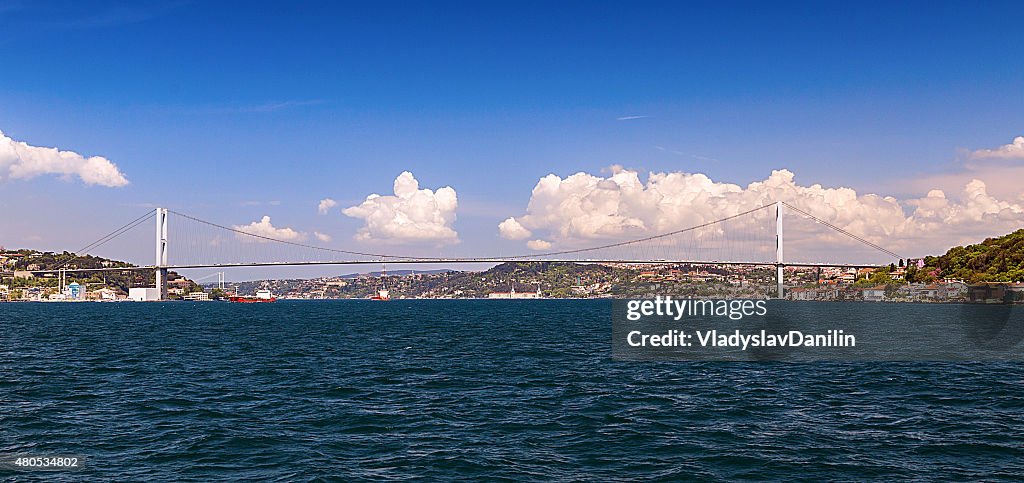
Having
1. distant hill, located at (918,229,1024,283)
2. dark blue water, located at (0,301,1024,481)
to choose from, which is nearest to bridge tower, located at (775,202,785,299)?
distant hill, located at (918,229,1024,283)

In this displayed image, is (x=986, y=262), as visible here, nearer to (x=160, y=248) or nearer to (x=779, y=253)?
(x=779, y=253)

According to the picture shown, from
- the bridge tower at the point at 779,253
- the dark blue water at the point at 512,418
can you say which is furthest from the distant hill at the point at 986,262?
the dark blue water at the point at 512,418

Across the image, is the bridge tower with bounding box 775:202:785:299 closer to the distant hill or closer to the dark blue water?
the distant hill

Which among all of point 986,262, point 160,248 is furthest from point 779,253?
point 160,248

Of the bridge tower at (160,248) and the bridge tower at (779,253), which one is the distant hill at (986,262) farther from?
the bridge tower at (160,248)

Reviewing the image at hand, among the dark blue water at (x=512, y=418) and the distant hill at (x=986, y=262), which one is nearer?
the dark blue water at (x=512, y=418)
